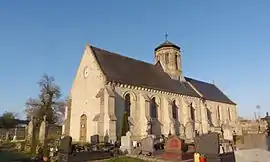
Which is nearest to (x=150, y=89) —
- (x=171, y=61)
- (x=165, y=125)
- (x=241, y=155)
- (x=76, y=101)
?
(x=165, y=125)

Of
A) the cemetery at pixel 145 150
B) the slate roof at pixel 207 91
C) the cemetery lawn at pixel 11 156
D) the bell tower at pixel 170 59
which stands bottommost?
the cemetery lawn at pixel 11 156

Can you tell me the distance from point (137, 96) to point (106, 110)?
16.3 feet

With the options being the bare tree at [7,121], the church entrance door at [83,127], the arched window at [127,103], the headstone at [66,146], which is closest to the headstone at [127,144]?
the headstone at [66,146]

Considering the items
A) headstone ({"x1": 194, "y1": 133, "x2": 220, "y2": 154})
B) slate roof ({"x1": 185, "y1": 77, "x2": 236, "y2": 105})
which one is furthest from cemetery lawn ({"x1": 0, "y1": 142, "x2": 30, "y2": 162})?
slate roof ({"x1": 185, "y1": 77, "x2": 236, "y2": 105})

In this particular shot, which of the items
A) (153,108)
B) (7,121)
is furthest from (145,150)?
(7,121)

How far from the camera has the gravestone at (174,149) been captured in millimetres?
14094

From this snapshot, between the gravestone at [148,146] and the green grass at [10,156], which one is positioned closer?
the green grass at [10,156]

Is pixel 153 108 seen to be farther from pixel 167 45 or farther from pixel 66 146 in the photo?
pixel 66 146

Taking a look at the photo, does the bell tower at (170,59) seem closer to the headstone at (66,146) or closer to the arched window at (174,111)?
the arched window at (174,111)

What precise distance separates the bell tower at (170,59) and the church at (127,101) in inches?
69.0

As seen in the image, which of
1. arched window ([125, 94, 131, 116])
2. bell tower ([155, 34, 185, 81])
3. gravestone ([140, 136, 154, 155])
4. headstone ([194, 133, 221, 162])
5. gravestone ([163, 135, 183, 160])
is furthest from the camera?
bell tower ([155, 34, 185, 81])

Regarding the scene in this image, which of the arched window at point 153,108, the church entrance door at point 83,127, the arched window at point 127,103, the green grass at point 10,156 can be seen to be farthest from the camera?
the arched window at point 153,108

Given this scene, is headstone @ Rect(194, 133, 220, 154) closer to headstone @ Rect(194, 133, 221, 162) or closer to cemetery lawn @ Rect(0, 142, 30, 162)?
headstone @ Rect(194, 133, 221, 162)

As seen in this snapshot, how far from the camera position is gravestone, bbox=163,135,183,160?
1409 centimetres
